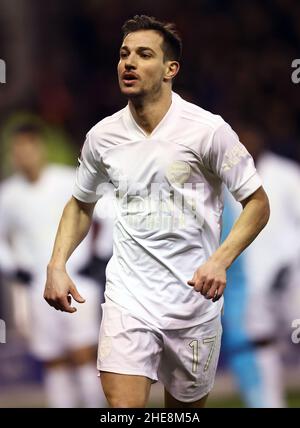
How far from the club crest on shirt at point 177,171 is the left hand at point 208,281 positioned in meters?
0.47

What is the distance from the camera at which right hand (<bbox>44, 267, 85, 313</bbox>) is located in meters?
4.80

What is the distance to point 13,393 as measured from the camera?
854 cm

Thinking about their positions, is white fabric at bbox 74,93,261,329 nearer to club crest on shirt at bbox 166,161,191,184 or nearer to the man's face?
club crest on shirt at bbox 166,161,191,184

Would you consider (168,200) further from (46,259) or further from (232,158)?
(46,259)

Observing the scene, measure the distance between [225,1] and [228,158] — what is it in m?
4.57

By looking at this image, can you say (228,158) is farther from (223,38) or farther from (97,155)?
(223,38)

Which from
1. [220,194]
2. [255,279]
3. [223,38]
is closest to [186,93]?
[223,38]

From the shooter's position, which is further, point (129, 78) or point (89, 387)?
point (89, 387)

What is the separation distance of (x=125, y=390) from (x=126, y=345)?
7.4 inches

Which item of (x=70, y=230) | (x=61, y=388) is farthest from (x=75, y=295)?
(x=61, y=388)

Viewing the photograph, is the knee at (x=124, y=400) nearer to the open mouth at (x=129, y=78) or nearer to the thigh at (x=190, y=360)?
the thigh at (x=190, y=360)

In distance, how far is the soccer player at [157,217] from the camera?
189 inches

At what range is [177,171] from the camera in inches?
192

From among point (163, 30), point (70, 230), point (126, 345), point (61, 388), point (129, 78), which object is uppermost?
point (163, 30)
